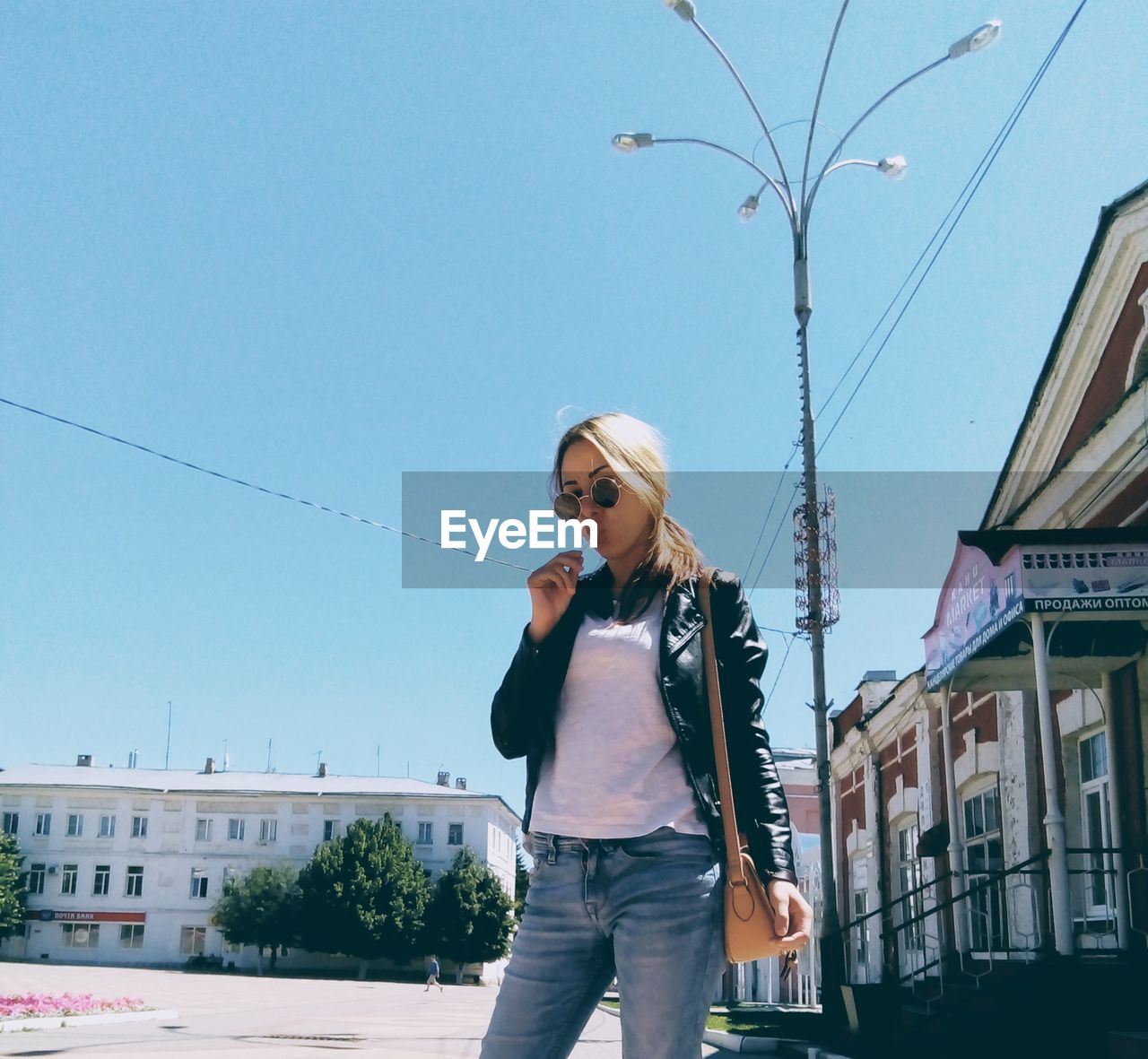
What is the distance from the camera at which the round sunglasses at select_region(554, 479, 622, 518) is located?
100 inches

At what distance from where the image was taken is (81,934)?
7494 cm

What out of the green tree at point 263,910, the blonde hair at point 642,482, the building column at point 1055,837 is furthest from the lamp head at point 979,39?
the green tree at point 263,910

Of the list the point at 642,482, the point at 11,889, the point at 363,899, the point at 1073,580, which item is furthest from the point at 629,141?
the point at 11,889

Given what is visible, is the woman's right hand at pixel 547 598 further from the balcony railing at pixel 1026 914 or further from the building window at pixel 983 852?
the building window at pixel 983 852

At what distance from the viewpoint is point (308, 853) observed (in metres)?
78.2

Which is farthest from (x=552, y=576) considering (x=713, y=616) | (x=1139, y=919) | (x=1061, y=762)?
(x=1061, y=762)

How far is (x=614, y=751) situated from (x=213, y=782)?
83958mm

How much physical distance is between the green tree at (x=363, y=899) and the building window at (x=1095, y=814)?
59965 mm

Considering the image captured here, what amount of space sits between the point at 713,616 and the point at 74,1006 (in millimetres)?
18302

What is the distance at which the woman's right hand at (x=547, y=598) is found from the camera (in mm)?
2490

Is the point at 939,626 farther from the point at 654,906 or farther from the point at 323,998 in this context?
the point at 323,998

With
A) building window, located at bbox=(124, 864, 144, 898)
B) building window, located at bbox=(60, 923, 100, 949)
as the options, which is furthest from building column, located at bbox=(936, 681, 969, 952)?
building window, located at bbox=(60, 923, 100, 949)

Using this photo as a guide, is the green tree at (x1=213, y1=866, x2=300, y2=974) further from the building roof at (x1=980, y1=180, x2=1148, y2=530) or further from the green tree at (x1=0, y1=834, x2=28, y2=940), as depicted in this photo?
the building roof at (x1=980, y1=180, x2=1148, y2=530)

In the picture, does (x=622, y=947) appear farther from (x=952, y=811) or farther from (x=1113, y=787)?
(x=952, y=811)
